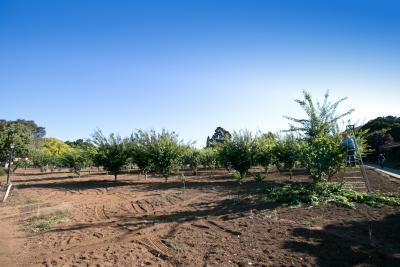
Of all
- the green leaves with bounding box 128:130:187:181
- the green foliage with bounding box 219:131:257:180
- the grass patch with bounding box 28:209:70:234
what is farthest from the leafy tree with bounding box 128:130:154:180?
the grass patch with bounding box 28:209:70:234

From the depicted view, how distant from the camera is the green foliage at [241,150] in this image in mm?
17703

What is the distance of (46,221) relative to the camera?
10055 millimetres

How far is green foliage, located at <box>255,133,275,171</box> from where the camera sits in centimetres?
1819

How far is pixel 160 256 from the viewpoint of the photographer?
629 centimetres

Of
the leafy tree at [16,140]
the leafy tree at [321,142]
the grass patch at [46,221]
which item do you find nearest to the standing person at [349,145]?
the leafy tree at [321,142]

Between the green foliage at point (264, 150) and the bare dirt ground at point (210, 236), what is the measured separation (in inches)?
279

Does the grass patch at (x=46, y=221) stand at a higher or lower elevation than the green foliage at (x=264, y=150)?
lower

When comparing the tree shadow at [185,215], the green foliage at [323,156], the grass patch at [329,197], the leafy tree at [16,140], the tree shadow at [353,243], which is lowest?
the tree shadow at [353,243]

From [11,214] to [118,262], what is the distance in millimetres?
8028

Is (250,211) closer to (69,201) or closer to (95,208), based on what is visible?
(95,208)

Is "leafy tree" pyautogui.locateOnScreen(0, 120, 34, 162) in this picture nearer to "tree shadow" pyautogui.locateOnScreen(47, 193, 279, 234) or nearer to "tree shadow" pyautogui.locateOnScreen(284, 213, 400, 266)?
"tree shadow" pyautogui.locateOnScreen(47, 193, 279, 234)

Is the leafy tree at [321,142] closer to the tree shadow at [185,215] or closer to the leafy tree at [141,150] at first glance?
the tree shadow at [185,215]

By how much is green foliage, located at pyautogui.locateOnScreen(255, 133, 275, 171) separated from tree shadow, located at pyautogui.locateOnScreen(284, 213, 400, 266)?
34.3 feet

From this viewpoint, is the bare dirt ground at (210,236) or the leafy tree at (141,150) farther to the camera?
the leafy tree at (141,150)
